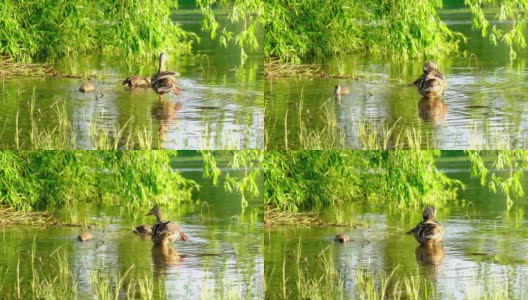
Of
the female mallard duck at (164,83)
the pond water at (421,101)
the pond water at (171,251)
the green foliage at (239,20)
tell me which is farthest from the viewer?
the female mallard duck at (164,83)

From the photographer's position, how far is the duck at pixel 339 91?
45.3ft

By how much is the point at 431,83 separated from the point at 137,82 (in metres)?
2.89

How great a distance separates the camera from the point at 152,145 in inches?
526

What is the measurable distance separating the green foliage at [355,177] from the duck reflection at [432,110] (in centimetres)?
39

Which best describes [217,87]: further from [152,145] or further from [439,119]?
[439,119]

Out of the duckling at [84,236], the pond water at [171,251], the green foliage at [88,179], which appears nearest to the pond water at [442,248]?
the pond water at [171,251]

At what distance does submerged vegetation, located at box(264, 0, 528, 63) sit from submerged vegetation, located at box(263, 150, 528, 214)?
104 cm

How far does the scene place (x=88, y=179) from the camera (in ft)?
48.2

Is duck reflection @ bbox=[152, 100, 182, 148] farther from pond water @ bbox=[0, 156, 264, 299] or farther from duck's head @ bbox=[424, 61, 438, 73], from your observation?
duck's head @ bbox=[424, 61, 438, 73]

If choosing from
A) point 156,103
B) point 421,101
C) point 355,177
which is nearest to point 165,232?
point 156,103

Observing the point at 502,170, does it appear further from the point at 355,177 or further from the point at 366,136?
the point at 366,136

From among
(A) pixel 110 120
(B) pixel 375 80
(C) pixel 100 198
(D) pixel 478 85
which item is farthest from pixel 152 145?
(D) pixel 478 85

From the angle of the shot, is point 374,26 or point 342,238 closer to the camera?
point 342,238

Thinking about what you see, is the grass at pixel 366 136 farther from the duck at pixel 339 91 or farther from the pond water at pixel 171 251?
the pond water at pixel 171 251
